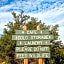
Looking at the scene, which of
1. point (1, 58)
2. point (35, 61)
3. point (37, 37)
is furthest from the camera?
point (1, 58)

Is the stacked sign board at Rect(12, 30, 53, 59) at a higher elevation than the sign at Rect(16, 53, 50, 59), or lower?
higher

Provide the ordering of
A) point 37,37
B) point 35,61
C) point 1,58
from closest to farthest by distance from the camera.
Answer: point 37,37
point 35,61
point 1,58

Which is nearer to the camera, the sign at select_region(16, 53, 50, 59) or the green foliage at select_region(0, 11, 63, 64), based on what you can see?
the sign at select_region(16, 53, 50, 59)

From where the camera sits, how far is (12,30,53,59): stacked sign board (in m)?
12.5

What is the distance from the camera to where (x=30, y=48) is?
1254cm

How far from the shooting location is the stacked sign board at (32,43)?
40.9 feet

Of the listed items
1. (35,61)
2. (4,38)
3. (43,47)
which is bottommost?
(35,61)

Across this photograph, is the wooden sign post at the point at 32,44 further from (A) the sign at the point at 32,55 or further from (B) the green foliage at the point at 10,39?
(B) the green foliage at the point at 10,39

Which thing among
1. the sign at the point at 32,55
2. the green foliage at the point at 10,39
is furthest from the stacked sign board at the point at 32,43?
the green foliage at the point at 10,39

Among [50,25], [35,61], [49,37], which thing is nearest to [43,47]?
[49,37]

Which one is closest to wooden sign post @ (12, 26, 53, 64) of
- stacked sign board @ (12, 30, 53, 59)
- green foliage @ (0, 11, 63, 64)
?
stacked sign board @ (12, 30, 53, 59)

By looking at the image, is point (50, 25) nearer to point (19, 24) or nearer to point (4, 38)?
point (19, 24)

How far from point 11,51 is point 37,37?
8700mm

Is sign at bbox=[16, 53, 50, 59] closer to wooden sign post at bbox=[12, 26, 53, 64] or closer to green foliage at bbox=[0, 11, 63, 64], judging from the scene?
wooden sign post at bbox=[12, 26, 53, 64]
